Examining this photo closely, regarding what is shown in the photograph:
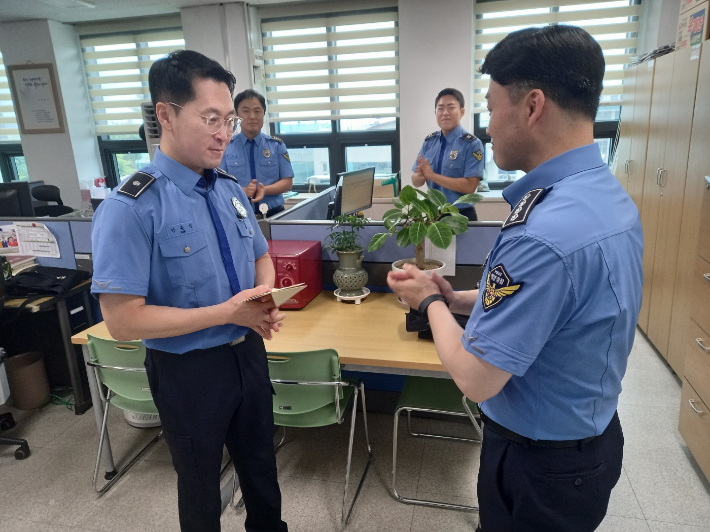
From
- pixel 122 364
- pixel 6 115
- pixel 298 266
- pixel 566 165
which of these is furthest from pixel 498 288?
pixel 6 115

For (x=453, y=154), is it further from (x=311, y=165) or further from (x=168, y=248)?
(x=168, y=248)

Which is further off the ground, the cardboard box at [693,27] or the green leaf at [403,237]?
the cardboard box at [693,27]

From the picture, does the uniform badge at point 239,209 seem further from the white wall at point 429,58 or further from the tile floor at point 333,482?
the white wall at point 429,58

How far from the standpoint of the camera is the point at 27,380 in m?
2.75

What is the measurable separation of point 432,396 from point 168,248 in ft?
4.10

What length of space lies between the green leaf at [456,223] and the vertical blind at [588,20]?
2768mm

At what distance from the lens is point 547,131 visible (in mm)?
871

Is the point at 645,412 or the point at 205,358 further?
the point at 645,412

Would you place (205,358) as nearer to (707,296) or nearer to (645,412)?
(707,296)

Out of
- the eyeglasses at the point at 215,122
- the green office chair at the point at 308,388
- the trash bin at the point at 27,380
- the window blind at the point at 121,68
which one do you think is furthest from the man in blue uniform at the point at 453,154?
the window blind at the point at 121,68

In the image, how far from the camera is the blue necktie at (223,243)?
1377mm

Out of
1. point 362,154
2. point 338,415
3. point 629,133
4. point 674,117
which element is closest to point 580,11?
point 629,133

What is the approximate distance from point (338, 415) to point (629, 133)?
321 centimetres

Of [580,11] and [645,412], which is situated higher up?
[580,11]
